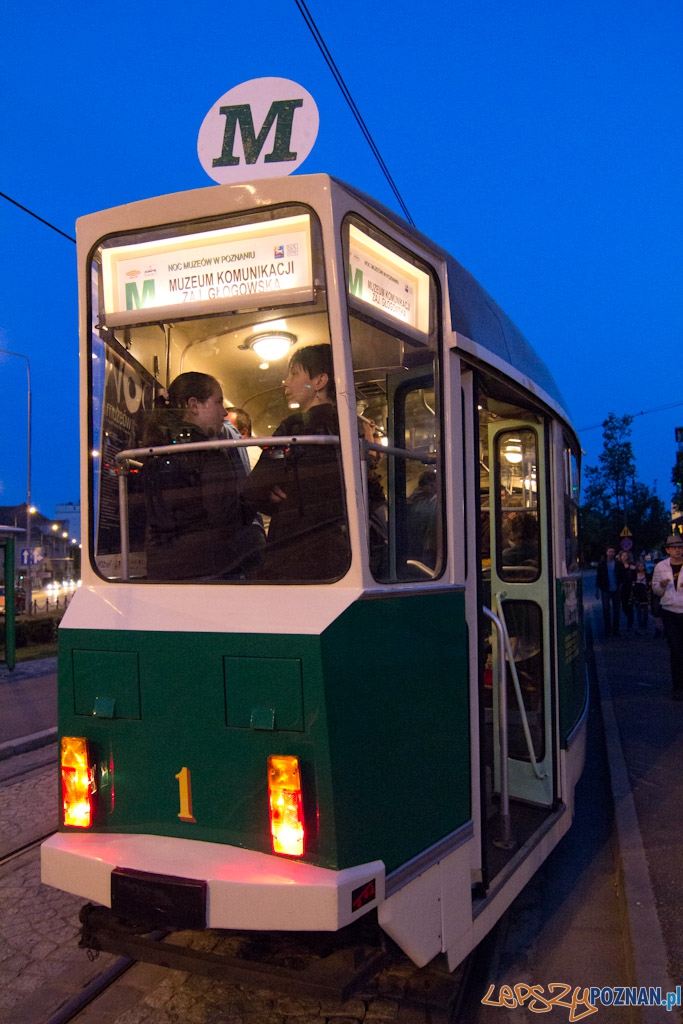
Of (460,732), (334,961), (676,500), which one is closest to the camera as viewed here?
(334,961)

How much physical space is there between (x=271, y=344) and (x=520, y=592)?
2665 mm

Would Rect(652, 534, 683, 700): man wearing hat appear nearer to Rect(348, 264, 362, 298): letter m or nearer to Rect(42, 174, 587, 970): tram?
Rect(42, 174, 587, 970): tram

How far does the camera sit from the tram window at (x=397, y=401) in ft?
9.14

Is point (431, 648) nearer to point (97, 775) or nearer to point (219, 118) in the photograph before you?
point (97, 775)

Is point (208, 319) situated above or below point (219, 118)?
below

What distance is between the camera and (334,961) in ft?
8.48

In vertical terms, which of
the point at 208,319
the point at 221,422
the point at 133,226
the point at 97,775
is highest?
the point at 133,226

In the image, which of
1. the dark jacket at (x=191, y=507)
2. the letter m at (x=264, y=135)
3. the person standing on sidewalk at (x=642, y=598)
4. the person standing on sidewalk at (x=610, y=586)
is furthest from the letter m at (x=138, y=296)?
the person standing on sidewalk at (x=642, y=598)

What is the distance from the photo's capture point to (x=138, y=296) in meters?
3.02

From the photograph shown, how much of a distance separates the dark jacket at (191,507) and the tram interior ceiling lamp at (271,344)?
37 centimetres

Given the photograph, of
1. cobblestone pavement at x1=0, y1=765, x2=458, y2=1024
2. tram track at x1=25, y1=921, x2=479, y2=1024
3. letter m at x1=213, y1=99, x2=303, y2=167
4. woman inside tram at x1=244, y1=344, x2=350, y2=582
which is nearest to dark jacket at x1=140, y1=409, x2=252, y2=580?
woman inside tram at x1=244, y1=344, x2=350, y2=582

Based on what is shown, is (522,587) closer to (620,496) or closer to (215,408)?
(215,408)

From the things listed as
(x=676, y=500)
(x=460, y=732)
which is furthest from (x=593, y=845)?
(x=676, y=500)

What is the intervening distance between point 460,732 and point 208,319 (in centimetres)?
182
